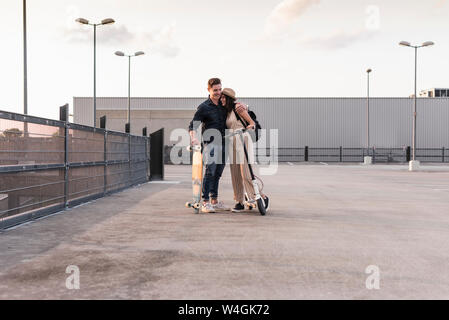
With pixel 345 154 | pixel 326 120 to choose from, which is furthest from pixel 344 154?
pixel 326 120

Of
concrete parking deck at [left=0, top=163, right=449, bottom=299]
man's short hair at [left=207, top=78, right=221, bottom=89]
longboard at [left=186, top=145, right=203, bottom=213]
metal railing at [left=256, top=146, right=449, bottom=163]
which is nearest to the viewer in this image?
concrete parking deck at [left=0, top=163, right=449, bottom=299]

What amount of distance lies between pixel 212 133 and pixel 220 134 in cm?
19

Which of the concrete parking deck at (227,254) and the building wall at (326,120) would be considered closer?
the concrete parking deck at (227,254)

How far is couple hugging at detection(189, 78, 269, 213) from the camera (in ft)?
25.7

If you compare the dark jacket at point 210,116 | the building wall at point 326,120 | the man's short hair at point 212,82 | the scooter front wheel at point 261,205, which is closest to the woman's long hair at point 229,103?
the dark jacket at point 210,116

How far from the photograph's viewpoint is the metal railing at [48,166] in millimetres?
6562

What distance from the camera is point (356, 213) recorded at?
8.19 meters

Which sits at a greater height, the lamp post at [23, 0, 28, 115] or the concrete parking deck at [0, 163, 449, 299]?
the lamp post at [23, 0, 28, 115]

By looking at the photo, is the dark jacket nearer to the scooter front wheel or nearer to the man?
the man

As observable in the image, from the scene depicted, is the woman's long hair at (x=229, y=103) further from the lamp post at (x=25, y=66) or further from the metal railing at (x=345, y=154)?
the metal railing at (x=345, y=154)

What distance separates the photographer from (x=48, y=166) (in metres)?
7.56

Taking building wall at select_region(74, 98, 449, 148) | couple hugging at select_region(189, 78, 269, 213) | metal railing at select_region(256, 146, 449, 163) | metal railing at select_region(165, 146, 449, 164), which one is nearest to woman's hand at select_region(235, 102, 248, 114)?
couple hugging at select_region(189, 78, 269, 213)

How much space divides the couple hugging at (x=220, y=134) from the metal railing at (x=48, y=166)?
2.25m
